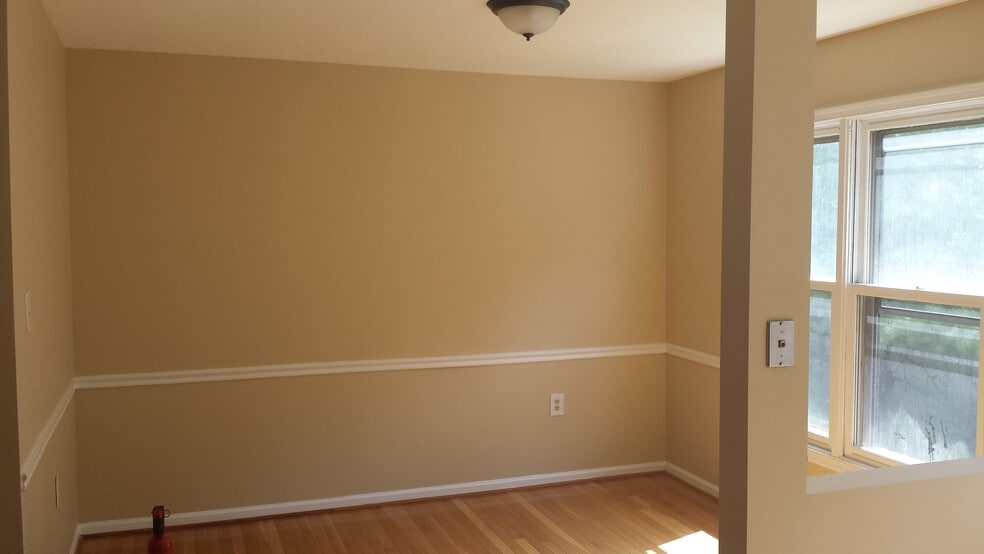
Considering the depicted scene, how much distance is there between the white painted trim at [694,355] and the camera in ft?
15.3

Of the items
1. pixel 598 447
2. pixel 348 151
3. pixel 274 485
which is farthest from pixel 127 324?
pixel 598 447

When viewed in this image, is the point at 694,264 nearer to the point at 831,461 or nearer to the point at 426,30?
the point at 831,461

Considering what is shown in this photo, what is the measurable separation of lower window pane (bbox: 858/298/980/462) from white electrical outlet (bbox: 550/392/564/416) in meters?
1.67

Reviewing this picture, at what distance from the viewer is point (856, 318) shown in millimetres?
3797

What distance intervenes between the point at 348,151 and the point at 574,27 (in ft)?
4.70

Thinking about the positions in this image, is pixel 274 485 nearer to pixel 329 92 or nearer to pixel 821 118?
pixel 329 92

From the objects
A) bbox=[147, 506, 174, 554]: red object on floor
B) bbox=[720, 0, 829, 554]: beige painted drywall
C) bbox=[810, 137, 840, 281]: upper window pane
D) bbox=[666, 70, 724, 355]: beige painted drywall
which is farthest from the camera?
bbox=[666, 70, 724, 355]: beige painted drywall

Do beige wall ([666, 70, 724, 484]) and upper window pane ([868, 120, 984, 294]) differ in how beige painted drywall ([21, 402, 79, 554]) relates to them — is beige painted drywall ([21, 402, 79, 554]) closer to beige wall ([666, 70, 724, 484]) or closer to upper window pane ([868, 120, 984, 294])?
beige wall ([666, 70, 724, 484])

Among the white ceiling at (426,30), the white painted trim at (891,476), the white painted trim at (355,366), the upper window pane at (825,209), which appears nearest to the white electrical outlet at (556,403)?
the white painted trim at (355,366)

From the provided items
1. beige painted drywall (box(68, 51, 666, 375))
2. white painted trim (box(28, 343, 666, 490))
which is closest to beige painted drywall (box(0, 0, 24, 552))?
white painted trim (box(28, 343, 666, 490))

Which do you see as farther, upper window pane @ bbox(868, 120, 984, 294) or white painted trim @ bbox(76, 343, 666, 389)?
white painted trim @ bbox(76, 343, 666, 389)

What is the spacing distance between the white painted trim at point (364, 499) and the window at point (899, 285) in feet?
4.46

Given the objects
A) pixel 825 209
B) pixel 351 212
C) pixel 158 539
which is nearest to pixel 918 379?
pixel 825 209

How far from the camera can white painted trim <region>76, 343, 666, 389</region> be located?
13.5 feet
